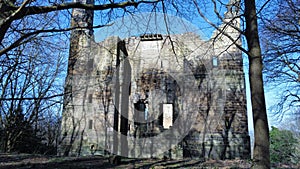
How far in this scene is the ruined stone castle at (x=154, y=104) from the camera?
13602 mm

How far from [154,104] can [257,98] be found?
1117 cm

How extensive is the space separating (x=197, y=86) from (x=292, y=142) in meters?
10.5

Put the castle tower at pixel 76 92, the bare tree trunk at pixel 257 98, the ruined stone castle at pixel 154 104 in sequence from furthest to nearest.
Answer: the castle tower at pixel 76 92 → the ruined stone castle at pixel 154 104 → the bare tree trunk at pixel 257 98

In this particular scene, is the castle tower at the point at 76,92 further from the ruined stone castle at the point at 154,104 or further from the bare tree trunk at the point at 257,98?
the bare tree trunk at the point at 257,98

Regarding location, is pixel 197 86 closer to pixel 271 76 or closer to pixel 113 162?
pixel 271 76

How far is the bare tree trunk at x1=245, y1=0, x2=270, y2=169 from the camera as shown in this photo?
3.86 meters

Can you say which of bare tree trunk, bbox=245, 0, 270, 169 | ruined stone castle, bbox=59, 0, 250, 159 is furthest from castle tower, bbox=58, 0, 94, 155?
bare tree trunk, bbox=245, 0, 270, 169

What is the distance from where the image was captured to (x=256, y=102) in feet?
13.3

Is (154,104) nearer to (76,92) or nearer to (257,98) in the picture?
(76,92)

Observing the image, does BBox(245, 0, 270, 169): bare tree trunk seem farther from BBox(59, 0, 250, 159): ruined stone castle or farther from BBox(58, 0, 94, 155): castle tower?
BBox(58, 0, 94, 155): castle tower

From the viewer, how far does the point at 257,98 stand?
160 inches

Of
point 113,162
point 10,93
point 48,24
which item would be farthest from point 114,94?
point 48,24

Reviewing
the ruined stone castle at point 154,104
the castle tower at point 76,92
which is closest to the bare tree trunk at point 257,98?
the ruined stone castle at point 154,104

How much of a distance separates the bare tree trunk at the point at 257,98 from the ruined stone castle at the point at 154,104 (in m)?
8.63
